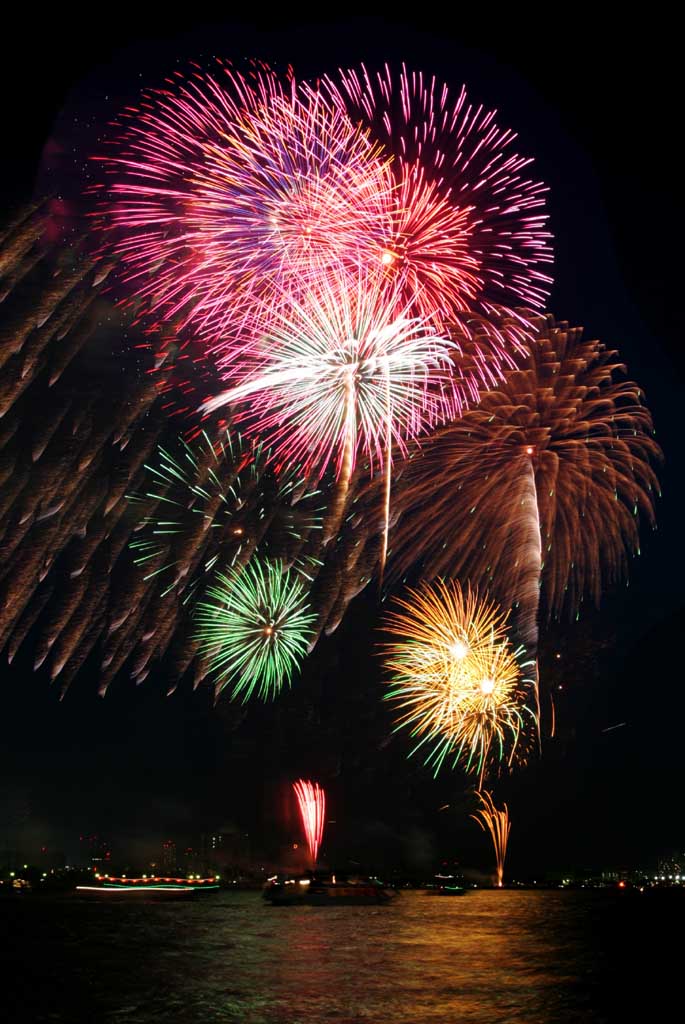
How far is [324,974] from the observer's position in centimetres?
3184

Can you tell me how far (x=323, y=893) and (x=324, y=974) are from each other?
2841 inches

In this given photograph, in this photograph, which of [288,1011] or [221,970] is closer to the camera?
[288,1011]

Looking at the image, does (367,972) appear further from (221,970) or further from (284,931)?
(284,931)

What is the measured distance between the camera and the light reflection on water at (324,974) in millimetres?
23406

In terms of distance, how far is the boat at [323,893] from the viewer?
9988 centimetres

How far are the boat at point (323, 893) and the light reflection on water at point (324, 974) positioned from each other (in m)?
35.1

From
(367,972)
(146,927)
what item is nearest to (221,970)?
(367,972)

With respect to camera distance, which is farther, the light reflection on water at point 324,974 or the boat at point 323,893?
the boat at point 323,893

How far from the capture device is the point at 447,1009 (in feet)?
77.1

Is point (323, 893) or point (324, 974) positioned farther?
point (323, 893)

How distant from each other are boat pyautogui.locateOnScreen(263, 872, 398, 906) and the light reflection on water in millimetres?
35065

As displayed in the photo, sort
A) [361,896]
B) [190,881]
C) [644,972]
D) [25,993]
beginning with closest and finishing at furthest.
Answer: [25,993] → [644,972] → [361,896] → [190,881]

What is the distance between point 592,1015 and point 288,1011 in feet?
24.4

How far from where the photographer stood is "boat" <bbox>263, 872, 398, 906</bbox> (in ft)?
328
